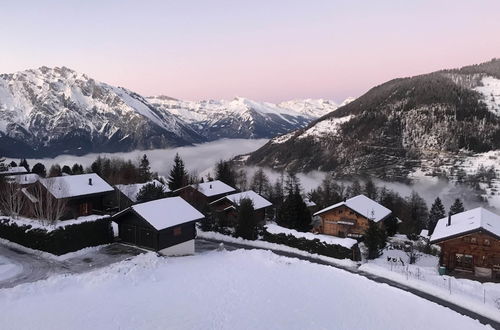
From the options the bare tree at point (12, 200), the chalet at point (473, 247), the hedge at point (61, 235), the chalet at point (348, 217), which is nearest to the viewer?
the hedge at point (61, 235)

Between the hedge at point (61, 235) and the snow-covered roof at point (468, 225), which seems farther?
the snow-covered roof at point (468, 225)

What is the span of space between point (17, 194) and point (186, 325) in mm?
33129

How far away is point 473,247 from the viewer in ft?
127

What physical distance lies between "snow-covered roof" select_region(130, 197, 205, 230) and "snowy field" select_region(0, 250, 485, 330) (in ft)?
21.8

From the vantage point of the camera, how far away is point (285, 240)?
4450 centimetres

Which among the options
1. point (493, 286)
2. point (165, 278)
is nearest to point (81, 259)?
point (165, 278)

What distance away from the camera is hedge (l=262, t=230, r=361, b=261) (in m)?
39.5

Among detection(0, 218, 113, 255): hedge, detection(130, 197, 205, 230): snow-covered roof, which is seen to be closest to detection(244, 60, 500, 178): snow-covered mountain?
detection(130, 197, 205, 230): snow-covered roof

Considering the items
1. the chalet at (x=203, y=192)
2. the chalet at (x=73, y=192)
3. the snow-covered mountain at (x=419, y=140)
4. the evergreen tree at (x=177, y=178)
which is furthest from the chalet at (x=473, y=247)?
the snow-covered mountain at (x=419, y=140)

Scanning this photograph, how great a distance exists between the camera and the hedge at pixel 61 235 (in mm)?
34750

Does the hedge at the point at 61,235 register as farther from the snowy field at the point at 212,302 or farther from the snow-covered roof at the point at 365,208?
the snow-covered roof at the point at 365,208

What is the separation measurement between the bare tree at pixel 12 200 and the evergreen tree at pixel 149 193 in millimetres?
17014

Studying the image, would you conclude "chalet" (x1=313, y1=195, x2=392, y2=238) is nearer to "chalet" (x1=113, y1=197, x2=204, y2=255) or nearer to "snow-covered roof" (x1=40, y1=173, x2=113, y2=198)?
"chalet" (x1=113, y1=197, x2=204, y2=255)

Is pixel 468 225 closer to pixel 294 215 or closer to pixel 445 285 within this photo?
pixel 445 285
